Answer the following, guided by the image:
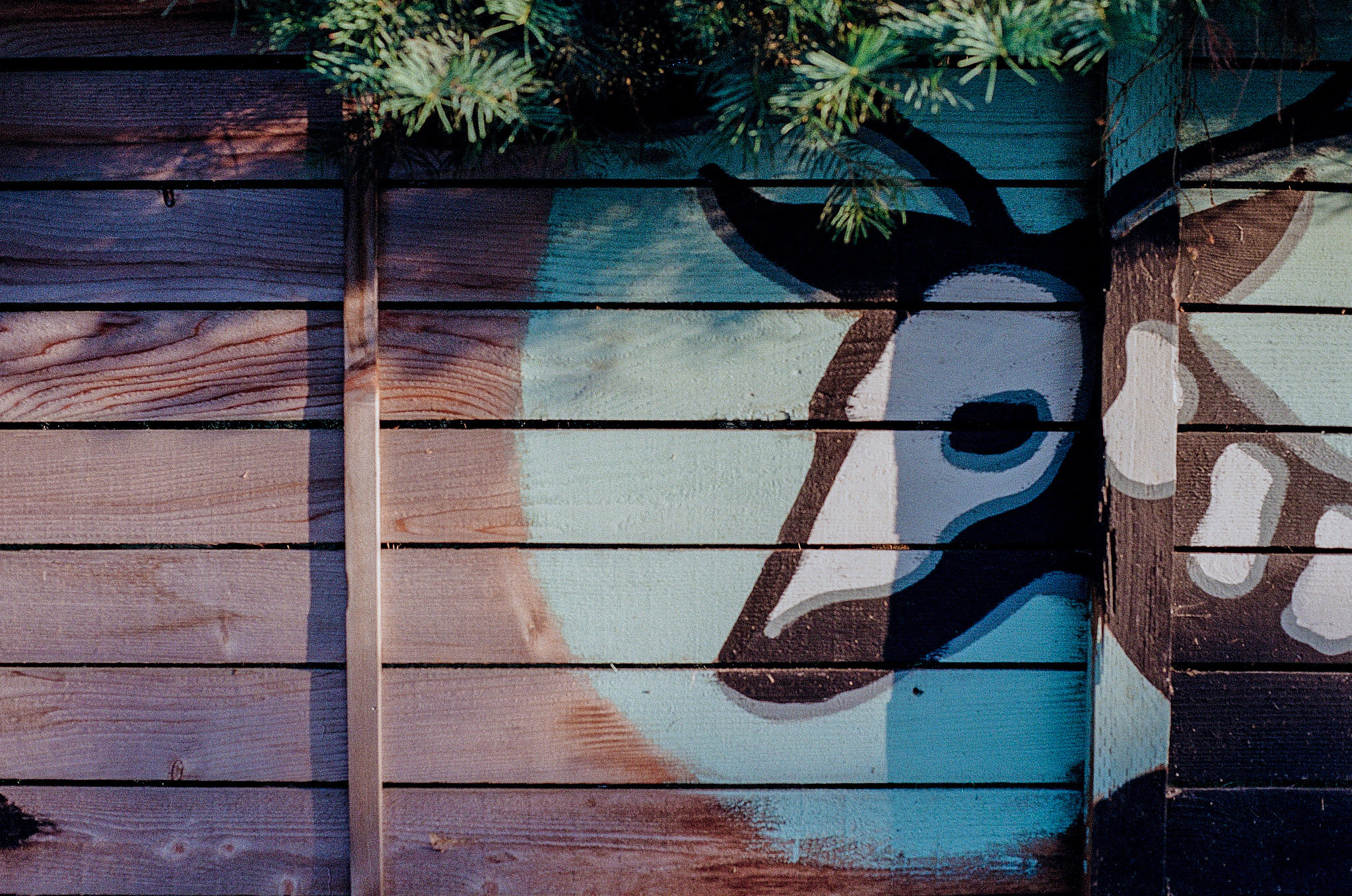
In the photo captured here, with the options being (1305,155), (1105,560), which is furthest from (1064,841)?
(1305,155)

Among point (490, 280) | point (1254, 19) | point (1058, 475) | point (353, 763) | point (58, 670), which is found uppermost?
point (1254, 19)

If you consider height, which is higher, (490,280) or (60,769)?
(490,280)

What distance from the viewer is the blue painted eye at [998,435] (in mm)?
1227

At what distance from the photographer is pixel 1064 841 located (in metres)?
1.27

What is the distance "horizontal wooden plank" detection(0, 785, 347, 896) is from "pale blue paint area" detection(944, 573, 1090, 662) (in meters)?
1.08

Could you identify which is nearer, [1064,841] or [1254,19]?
[1254,19]

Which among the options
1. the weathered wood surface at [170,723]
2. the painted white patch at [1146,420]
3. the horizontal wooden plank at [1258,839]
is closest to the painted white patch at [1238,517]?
the painted white patch at [1146,420]

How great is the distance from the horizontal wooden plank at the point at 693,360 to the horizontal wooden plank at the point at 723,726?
1.42 feet

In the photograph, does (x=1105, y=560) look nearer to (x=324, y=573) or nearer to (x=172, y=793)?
(x=324, y=573)

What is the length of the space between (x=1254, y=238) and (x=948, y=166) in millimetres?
499

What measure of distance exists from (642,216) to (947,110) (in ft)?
1.66

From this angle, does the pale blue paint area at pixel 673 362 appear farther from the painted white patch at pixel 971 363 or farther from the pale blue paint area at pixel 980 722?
the pale blue paint area at pixel 980 722

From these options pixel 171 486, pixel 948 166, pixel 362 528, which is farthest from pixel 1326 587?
pixel 171 486

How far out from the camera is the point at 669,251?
1.22m
